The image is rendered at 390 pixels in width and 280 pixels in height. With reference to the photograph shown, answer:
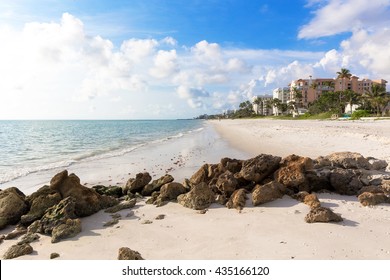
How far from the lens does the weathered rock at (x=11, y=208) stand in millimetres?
8422

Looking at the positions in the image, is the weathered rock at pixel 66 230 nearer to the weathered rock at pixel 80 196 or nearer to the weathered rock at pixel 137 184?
the weathered rock at pixel 80 196

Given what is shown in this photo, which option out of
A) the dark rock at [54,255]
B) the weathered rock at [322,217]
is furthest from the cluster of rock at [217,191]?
the dark rock at [54,255]

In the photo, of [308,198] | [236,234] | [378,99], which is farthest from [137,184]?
[378,99]

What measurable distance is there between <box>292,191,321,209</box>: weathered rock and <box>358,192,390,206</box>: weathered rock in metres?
1.29

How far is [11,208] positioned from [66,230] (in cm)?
260

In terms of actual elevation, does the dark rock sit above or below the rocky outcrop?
below

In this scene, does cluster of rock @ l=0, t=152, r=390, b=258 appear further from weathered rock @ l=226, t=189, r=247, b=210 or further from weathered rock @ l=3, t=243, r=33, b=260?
weathered rock @ l=3, t=243, r=33, b=260

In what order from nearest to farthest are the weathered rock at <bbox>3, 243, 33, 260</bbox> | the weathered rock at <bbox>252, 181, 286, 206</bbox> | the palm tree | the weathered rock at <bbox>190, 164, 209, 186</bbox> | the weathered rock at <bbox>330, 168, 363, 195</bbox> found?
1. the weathered rock at <bbox>3, 243, 33, 260</bbox>
2. the weathered rock at <bbox>252, 181, 286, 206</bbox>
3. the weathered rock at <bbox>330, 168, 363, 195</bbox>
4. the weathered rock at <bbox>190, 164, 209, 186</bbox>
5. the palm tree

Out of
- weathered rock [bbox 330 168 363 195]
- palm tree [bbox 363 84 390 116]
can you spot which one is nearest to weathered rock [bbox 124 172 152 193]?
weathered rock [bbox 330 168 363 195]

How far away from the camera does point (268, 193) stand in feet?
28.6

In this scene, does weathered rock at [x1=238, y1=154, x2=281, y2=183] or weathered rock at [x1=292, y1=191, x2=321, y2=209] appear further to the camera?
weathered rock at [x1=238, y1=154, x2=281, y2=183]

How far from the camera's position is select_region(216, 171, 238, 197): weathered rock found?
9336mm

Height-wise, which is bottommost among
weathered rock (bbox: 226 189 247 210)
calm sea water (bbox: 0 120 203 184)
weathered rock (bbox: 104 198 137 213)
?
calm sea water (bbox: 0 120 203 184)

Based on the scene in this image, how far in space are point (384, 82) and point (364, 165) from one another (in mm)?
177727
